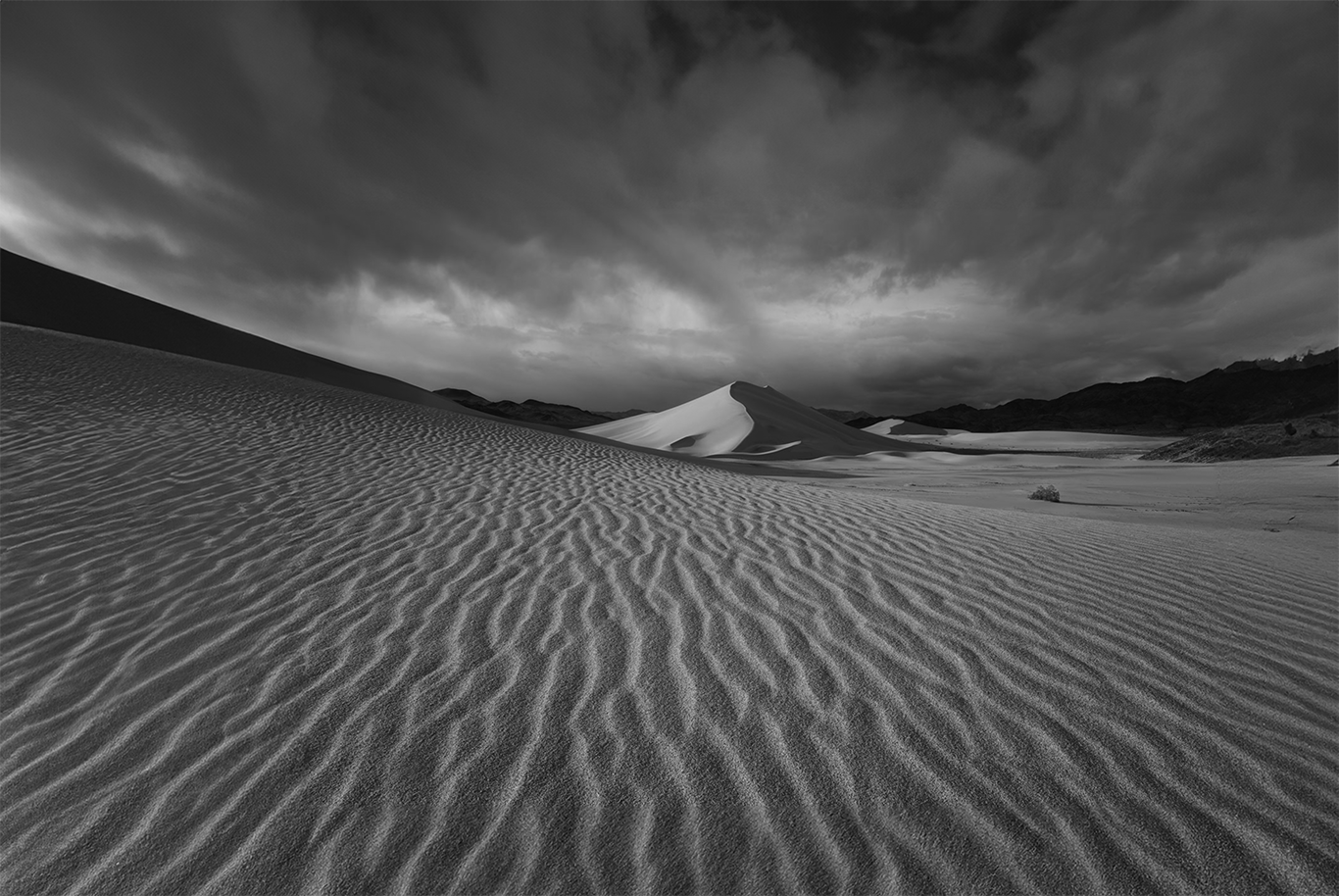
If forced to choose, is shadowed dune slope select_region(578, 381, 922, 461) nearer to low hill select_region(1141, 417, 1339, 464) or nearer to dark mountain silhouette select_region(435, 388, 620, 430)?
low hill select_region(1141, 417, 1339, 464)

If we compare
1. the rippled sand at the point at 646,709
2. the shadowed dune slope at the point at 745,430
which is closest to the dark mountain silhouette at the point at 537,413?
the shadowed dune slope at the point at 745,430

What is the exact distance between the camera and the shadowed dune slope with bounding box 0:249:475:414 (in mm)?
25594

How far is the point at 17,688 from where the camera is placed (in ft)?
9.25

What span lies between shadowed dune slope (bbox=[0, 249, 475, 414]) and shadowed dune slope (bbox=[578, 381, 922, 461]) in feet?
56.5

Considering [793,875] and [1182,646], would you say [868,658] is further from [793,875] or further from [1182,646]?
[1182,646]

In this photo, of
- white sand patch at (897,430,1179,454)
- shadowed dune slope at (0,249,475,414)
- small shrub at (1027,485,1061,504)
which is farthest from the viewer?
white sand patch at (897,430,1179,454)

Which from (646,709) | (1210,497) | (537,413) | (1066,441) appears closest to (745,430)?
(1210,497)

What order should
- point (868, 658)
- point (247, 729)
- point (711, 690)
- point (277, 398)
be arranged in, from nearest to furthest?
point (247, 729) → point (711, 690) → point (868, 658) → point (277, 398)

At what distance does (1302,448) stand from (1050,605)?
2076 cm

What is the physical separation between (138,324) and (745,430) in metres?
34.6

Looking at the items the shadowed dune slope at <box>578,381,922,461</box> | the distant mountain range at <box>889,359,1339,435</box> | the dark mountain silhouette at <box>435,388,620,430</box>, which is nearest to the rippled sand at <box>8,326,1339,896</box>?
the shadowed dune slope at <box>578,381,922,461</box>

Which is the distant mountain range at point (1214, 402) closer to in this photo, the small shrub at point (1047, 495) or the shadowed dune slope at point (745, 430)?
the shadowed dune slope at point (745, 430)

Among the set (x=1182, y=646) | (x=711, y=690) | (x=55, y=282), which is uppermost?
(x=55, y=282)

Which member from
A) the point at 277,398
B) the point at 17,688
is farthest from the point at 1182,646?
the point at 277,398
